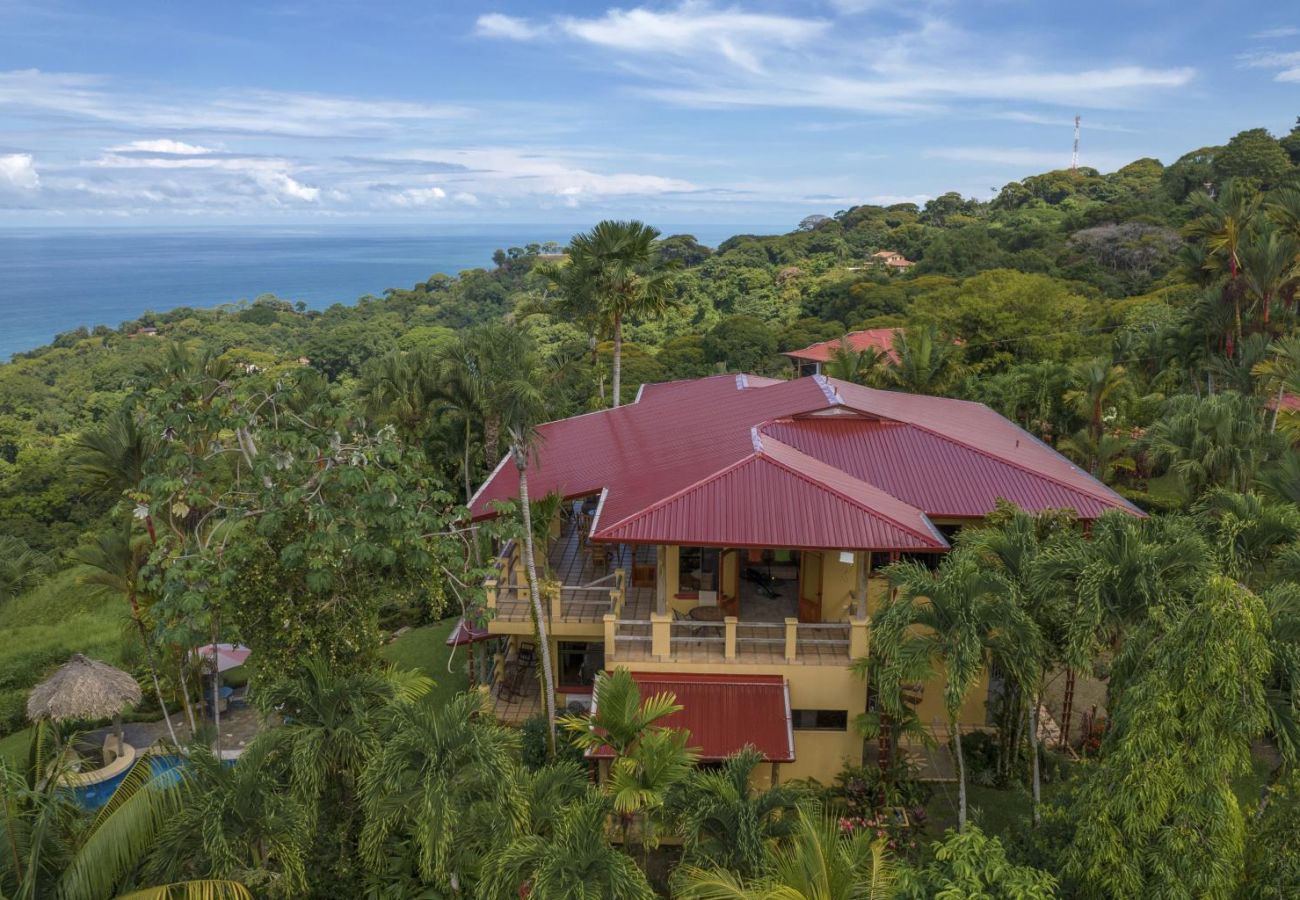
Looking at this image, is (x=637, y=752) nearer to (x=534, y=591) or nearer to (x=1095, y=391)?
(x=534, y=591)

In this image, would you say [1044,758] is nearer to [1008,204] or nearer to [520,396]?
[520,396]

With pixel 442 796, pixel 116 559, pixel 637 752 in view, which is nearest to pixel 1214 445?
pixel 637 752

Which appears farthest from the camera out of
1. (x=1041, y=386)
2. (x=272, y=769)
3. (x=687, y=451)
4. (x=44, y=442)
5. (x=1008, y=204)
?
(x=1008, y=204)

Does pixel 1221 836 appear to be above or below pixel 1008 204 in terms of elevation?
below

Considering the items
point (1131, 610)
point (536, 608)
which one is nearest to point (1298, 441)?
point (1131, 610)

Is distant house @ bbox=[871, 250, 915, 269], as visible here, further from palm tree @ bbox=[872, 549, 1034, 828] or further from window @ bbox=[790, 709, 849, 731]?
palm tree @ bbox=[872, 549, 1034, 828]

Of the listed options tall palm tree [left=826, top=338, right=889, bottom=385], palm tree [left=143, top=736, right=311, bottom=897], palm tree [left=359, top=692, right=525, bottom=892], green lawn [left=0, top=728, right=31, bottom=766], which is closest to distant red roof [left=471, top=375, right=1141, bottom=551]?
palm tree [left=359, top=692, right=525, bottom=892]
